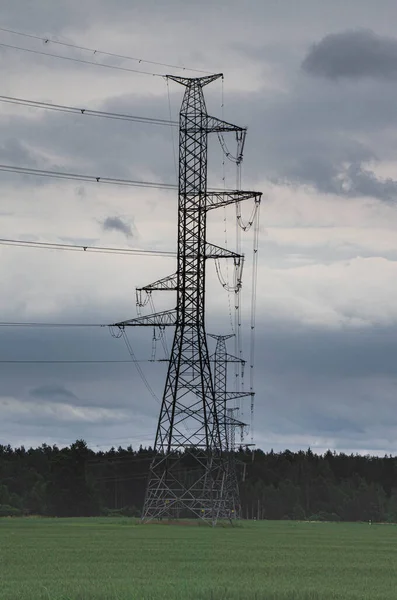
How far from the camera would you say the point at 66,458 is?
19900cm

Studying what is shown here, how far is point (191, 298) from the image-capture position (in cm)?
8881

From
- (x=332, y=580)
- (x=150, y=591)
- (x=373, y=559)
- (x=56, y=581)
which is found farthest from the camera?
(x=373, y=559)

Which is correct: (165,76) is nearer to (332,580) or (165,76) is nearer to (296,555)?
(296,555)

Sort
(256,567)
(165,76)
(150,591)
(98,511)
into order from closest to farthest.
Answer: (150,591) < (256,567) < (165,76) < (98,511)

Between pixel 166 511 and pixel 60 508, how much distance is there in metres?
108

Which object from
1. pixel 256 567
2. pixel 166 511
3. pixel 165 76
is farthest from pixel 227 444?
pixel 256 567

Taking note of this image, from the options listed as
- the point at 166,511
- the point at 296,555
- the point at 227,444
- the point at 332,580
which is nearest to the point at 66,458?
the point at 227,444

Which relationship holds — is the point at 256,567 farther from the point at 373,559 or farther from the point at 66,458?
the point at 66,458

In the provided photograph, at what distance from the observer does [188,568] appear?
165 feet

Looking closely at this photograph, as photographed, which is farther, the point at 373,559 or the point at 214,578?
the point at 373,559

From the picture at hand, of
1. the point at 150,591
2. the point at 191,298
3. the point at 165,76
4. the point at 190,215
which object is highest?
the point at 165,76

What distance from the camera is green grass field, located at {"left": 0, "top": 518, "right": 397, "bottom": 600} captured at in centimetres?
3900

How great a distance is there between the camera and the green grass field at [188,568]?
3900 cm

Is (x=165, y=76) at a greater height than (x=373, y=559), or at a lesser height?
greater
